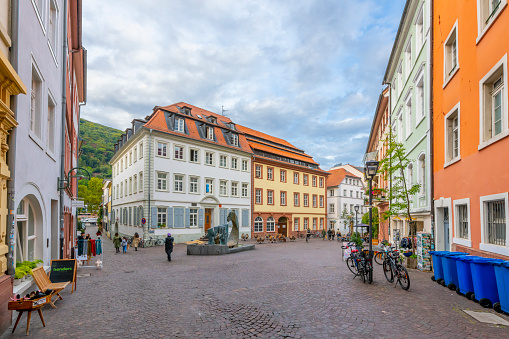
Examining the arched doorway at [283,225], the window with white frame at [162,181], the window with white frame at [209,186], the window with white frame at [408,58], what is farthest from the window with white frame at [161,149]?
the window with white frame at [408,58]

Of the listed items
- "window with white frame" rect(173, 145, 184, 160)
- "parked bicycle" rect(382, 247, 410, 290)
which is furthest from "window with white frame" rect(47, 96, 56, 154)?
"window with white frame" rect(173, 145, 184, 160)

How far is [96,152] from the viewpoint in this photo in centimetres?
11631

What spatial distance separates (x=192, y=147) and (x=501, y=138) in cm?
2856

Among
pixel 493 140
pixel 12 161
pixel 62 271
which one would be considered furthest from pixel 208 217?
pixel 12 161

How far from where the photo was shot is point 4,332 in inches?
243

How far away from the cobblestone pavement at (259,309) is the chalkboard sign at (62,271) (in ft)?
1.52

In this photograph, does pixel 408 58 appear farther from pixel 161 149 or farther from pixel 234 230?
pixel 161 149

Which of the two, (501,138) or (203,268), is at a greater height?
(501,138)

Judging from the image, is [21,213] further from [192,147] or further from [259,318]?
[192,147]

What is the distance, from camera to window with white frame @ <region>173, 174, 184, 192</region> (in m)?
33.1

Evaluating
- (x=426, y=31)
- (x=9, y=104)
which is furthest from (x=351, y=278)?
(x=426, y=31)

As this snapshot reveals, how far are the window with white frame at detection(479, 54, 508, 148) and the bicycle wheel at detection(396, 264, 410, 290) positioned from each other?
13.6ft

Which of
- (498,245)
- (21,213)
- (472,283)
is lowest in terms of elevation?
(472,283)

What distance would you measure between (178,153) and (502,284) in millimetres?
29308
